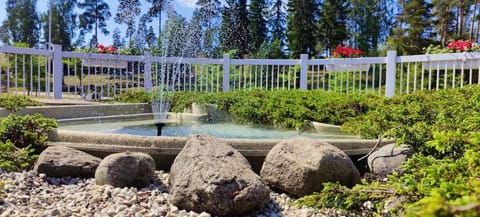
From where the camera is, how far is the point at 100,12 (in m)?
35.4

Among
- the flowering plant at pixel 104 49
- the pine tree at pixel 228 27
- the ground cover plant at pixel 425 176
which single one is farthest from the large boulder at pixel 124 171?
the pine tree at pixel 228 27

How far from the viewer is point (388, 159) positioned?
9.39 ft

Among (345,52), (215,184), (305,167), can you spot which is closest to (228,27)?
(345,52)

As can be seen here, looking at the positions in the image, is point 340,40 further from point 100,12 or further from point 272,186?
point 272,186

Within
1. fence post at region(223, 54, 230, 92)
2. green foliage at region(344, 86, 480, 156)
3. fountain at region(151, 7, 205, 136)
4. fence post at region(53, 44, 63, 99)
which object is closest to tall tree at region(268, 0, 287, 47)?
fountain at region(151, 7, 205, 136)

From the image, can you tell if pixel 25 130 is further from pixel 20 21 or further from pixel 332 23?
pixel 20 21

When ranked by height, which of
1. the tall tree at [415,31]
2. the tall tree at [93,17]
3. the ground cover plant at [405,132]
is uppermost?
the tall tree at [93,17]

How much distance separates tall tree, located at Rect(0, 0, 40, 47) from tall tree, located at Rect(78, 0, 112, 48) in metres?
3.86

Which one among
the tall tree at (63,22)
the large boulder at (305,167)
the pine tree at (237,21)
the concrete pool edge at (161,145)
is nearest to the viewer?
the large boulder at (305,167)

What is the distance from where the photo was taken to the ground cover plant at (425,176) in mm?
971

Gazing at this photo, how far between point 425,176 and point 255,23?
2750 centimetres

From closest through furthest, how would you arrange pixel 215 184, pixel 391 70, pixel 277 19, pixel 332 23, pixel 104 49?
1. pixel 215 184
2. pixel 391 70
3. pixel 104 49
4. pixel 332 23
5. pixel 277 19

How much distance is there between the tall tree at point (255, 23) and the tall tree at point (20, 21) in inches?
757

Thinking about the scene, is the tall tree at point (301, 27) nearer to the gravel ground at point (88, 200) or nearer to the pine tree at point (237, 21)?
the pine tree at point (237, 21)
